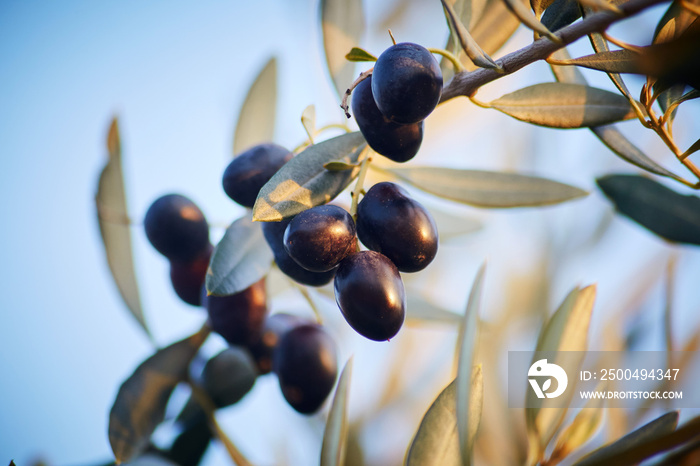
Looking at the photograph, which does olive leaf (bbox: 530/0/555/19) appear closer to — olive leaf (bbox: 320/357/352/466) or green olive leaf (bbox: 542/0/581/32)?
green olive leaf (bbox: 542/0/581/32)

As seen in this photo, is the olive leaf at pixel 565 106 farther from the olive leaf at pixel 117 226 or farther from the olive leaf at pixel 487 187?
the olive leaf at pixel 117 226

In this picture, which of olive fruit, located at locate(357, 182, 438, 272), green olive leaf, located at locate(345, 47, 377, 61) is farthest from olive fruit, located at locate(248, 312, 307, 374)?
green olive leaf, located at locate(345, 47, 377, 61)

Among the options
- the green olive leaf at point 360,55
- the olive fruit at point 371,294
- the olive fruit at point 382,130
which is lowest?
the olive fruit at point 371,294

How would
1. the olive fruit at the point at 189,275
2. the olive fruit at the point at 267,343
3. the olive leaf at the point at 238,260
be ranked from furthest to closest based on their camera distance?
the olive fruit at the point at 267,343, the olive fruit at the point at 189,275, the olive leaf at the point at 238,260

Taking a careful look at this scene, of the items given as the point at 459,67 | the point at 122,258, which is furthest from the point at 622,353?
the point at 122,258

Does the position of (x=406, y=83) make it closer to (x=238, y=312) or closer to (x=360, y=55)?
(x=360, y=55)

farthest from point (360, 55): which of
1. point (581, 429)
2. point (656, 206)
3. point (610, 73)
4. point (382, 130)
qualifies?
point (581, 429)

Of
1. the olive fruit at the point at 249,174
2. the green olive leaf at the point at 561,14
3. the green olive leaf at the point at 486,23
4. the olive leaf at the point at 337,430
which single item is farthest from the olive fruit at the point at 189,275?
the green olive leaf at the point at 561,14
